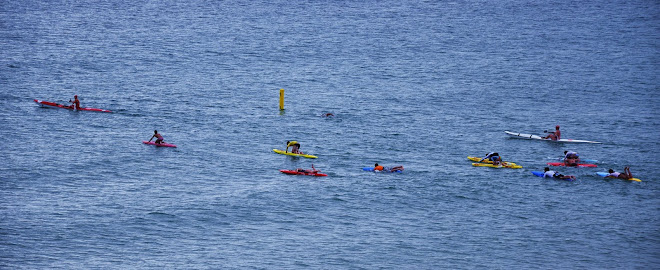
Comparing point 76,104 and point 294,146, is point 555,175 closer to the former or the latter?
point 294,146

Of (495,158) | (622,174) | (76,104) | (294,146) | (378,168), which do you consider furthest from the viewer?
(76,104)

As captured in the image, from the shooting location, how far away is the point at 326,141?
72.5 metres

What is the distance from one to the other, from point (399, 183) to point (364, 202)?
469cm

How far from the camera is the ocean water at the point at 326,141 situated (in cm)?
4888

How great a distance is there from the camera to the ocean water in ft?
160

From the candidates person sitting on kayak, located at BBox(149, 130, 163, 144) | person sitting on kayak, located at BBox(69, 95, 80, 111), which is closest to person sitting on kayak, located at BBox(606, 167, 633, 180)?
person sitting on kayak, located at BBox(149, 130, 163, 144)

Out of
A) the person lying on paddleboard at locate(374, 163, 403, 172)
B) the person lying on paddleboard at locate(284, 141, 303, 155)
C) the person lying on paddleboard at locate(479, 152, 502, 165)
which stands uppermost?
the person lying on paddleboard at locate(284, 141, 303, 155)

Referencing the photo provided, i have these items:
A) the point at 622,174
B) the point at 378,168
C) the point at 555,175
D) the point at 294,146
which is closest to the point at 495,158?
the point at 555,175

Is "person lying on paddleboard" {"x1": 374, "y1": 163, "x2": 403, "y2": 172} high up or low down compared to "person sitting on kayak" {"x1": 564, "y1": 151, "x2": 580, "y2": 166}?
down

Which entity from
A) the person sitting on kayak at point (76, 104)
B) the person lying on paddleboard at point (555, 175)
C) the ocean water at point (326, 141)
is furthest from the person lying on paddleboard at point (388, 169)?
the person sitting on kayak at point (76, 104)

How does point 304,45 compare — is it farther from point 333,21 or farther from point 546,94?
point 546,94

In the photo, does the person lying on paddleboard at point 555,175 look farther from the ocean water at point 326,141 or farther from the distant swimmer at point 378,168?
the distant swimmer at point 378,168

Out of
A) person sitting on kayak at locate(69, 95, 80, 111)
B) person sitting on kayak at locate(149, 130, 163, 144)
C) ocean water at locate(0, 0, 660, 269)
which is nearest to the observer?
ocean water at locate(0, 0, 660, 269)

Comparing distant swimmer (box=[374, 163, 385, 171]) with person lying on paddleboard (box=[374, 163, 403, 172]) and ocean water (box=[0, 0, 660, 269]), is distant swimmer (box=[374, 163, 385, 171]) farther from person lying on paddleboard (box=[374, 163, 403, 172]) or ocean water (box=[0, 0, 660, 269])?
ocean water (box=[0, 0, 660, 269])
